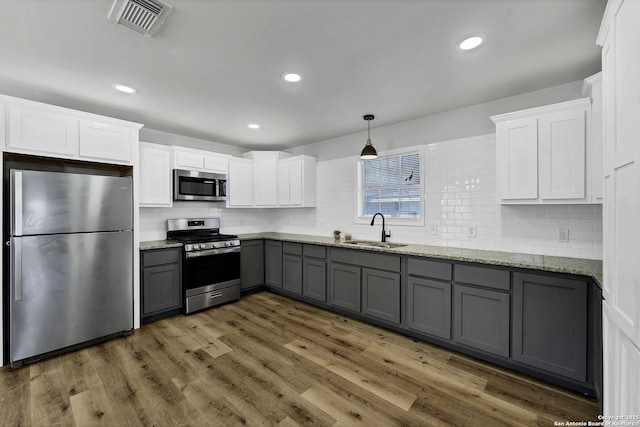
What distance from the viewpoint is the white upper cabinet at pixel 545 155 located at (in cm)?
232

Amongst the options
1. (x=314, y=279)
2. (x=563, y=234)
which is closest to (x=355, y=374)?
(x=314, y=279)

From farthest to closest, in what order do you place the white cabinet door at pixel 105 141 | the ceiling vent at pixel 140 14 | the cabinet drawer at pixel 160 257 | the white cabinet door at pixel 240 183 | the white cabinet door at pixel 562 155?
the white cabinet door at pixel 240 183 < the cabinet drawer at pixel 160 257 < the white cabinet door at pixel 105 141 < the white cabinet door at pixel 562 155 < the ceiling vent at pixel 140 14

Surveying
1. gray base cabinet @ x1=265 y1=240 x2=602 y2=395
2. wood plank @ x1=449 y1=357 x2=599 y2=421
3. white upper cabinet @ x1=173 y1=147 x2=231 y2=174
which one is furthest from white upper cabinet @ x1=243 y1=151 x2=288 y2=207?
wood plank @ x1=449 y1=357 x2=599 y2=421

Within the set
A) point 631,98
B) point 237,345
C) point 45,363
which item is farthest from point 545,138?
point 45,363

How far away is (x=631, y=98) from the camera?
1.11 m

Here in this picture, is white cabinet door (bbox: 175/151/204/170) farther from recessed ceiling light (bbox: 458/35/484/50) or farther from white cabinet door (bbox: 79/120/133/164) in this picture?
recessed ceiling light (bbox: 458/35/484/50)

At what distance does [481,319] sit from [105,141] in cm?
421

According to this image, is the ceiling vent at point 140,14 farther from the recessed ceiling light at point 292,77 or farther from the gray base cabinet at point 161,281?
the gray base cabinet at point 161,281

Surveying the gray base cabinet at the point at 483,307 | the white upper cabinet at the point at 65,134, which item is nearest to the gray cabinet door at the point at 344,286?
the gray base cabinet at the point at 483,307

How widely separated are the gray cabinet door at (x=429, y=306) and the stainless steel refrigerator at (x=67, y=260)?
313 cm

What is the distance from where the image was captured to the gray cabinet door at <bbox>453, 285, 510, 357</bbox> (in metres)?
2.45

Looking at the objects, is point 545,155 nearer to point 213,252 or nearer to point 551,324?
point 551,324

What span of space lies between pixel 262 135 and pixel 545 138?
3.55m

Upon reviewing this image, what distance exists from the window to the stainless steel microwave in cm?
220
